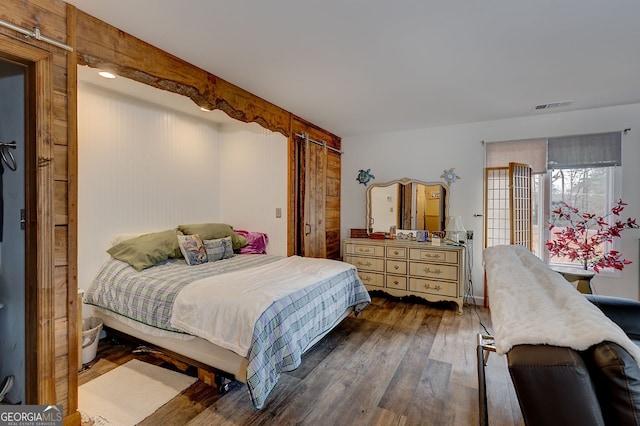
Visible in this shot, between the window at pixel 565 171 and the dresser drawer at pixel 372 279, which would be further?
the dresser drawer at pixel 372 279

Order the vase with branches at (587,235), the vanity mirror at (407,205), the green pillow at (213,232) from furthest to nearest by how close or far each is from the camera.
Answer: the vanity mirror at (407,205), the green pillow at (213,232), the vase with branches at (587,235)

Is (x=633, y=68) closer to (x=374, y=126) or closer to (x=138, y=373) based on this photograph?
(x=374, y=126)

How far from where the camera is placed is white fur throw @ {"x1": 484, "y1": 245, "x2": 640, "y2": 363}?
2.38 ft

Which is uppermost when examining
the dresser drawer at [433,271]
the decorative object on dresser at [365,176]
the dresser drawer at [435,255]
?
the decorative object on dresser at [365,176]

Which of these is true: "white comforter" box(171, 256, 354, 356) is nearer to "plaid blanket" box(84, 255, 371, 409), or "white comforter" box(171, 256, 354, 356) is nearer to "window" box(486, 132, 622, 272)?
"plaid blanket" box(84, 255, 371, 409)

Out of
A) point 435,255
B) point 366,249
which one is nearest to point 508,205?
point 435,255

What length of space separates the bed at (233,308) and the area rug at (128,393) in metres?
0.20

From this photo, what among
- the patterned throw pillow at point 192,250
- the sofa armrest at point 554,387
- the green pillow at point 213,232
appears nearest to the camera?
the sofa armrest at point 554,387

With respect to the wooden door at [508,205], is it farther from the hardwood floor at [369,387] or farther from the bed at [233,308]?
the bed at [233,308]

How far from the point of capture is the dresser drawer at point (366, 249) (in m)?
4.00

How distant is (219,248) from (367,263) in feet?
6.46

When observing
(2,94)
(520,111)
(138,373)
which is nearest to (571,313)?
(138,373)

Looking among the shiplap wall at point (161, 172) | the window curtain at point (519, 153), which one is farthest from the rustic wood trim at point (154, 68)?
the window curtain at point (519, 153)

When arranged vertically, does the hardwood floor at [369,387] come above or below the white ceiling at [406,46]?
below
